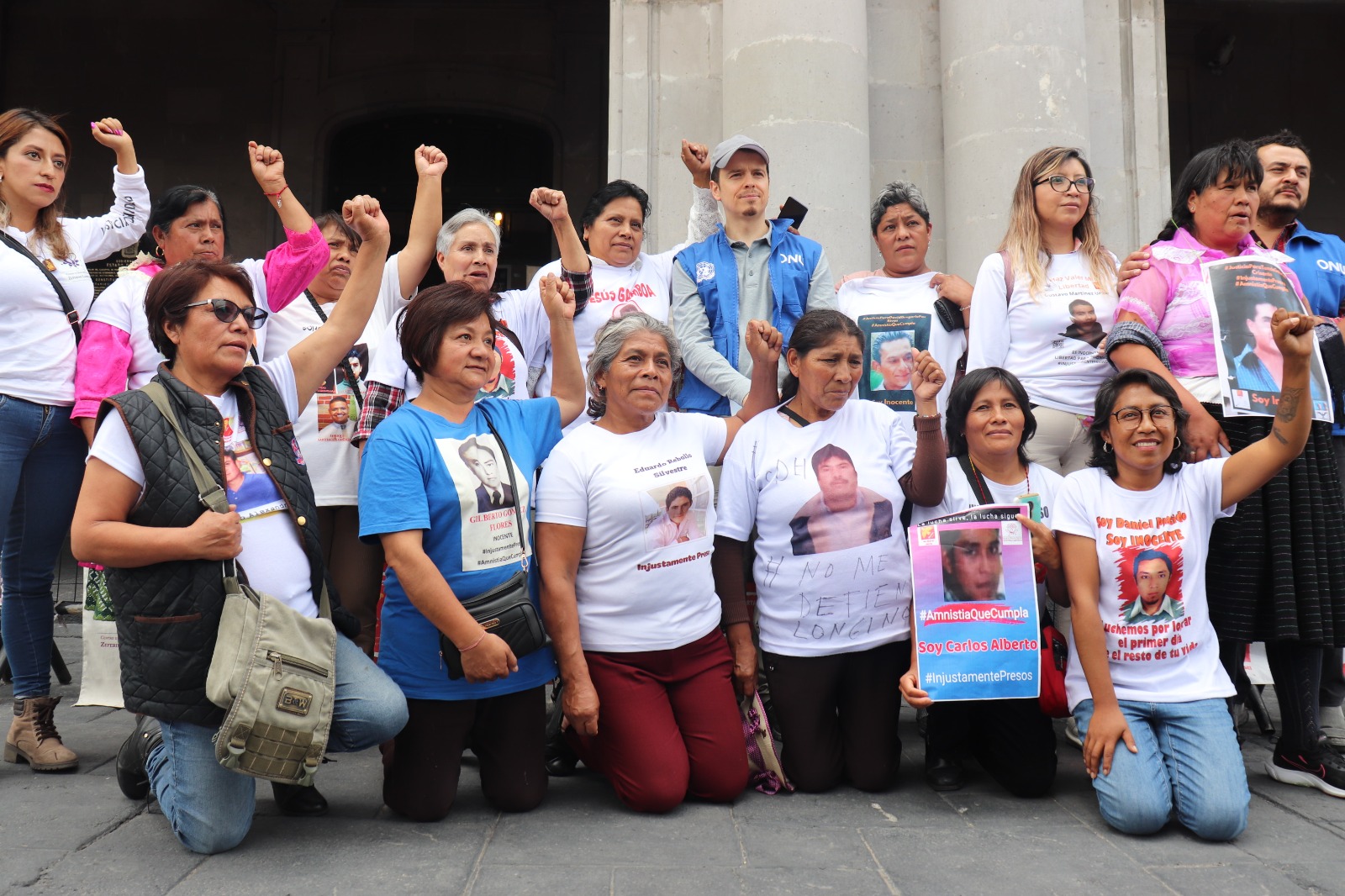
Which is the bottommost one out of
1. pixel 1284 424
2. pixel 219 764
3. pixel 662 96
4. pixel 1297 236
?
pixel 219 764

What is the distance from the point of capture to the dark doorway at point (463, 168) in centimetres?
1162

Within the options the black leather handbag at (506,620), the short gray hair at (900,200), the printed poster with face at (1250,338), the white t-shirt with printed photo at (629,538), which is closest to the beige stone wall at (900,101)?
the short gray hair at (900,200)

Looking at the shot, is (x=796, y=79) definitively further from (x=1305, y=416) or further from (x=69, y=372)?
(x=69, y=372)

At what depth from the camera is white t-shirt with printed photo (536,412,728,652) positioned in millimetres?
3629

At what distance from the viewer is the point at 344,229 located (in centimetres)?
480

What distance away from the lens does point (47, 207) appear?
4.07 m

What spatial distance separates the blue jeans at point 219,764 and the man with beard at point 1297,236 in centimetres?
357

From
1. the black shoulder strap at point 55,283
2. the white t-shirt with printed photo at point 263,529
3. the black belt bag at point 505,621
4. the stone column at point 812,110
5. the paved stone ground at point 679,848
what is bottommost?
the paved stone ground at point 679,848

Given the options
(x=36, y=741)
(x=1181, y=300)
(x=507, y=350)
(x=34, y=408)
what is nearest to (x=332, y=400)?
(x=507, y=350)

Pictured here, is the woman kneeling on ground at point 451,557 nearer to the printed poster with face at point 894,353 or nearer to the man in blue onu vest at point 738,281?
the man in blue onu vest at point 738,281

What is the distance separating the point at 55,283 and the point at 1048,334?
3.75 m

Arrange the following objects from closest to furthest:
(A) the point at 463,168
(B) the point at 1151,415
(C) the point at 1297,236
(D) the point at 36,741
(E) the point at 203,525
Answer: (E) the point at 203,525, (B) the point at 1151,415, (D) the point at 36,741, (C) the point at 1297,236, (A) the point at 463,168

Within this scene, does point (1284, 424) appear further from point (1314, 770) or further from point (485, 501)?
point (485, 501)

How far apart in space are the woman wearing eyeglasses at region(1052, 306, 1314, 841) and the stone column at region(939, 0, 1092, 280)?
306cm
